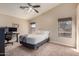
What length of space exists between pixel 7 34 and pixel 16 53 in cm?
47

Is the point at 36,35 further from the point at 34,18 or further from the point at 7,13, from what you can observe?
the point at 7,13

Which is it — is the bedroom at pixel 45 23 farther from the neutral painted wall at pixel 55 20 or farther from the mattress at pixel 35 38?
the mattress at pixel 35 38

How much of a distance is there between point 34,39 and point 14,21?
0.62 m

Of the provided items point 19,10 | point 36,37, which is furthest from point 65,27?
point 19,10

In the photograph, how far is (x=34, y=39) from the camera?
6.73 feet

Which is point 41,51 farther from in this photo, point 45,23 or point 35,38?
point 45,23

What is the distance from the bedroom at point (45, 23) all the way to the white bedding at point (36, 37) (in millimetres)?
92

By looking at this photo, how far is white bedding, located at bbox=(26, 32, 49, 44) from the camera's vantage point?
2.06m

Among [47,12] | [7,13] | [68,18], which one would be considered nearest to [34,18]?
[47,12]

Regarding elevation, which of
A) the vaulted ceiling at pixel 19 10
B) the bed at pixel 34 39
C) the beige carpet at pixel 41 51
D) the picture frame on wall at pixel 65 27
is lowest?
the beige carpet at pixel 41 51

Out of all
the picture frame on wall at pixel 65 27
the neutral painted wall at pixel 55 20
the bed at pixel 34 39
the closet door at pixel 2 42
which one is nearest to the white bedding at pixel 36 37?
the bed at pixel 34 39

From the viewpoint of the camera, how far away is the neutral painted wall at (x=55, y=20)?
204 cm

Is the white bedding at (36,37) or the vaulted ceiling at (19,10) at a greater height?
the vaulted ceiling at (19,10)

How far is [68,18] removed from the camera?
2.07 meters
